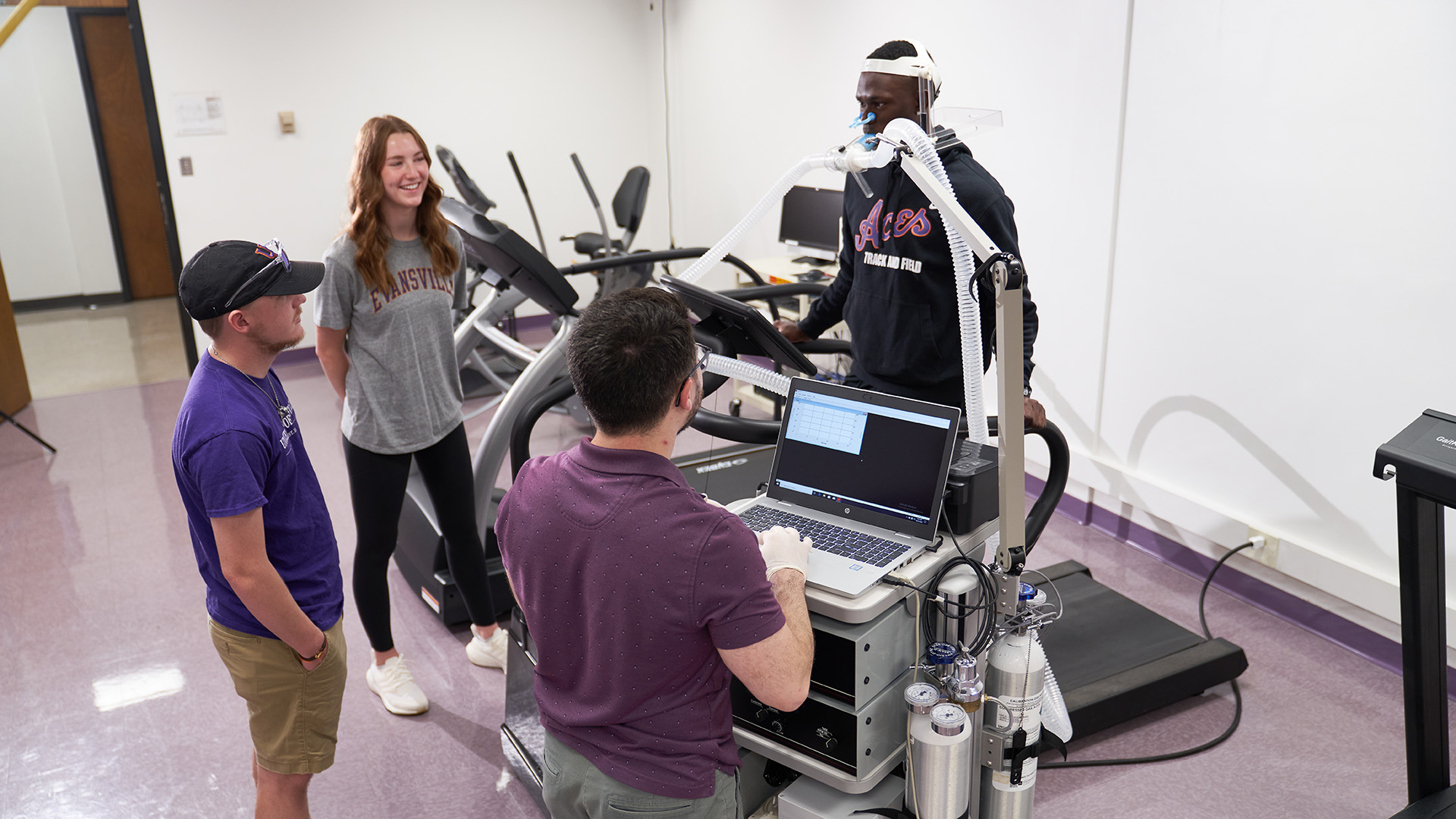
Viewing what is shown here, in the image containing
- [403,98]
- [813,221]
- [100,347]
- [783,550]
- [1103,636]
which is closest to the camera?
[783,550]

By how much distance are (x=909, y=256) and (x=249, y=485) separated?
143 cm

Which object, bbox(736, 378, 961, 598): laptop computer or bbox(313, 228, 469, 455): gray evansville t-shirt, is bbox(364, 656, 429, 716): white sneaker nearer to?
bbox(313, 228, 469, 455): gray evansville t-shirt

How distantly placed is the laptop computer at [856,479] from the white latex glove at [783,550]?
118 millimetres

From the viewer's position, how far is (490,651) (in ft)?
9.18

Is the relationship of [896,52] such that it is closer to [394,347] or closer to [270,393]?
[394,347]

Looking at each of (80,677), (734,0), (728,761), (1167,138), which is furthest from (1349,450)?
(734,0)

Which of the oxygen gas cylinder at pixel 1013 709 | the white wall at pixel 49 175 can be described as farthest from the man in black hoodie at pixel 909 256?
the white wall at pixel 49 175

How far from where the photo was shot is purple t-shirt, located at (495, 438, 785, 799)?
46.7 inches

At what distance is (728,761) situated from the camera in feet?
4.46

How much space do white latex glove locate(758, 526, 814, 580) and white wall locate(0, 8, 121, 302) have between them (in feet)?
26.3

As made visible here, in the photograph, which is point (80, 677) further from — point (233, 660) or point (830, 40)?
point (830, 40)

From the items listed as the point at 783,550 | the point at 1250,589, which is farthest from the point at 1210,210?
the point at 783,550

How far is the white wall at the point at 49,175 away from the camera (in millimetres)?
7125

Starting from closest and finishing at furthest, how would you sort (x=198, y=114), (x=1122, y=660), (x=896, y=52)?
(x=896, y=52) < (x=1122, y=660) < (x=198, y=114)
